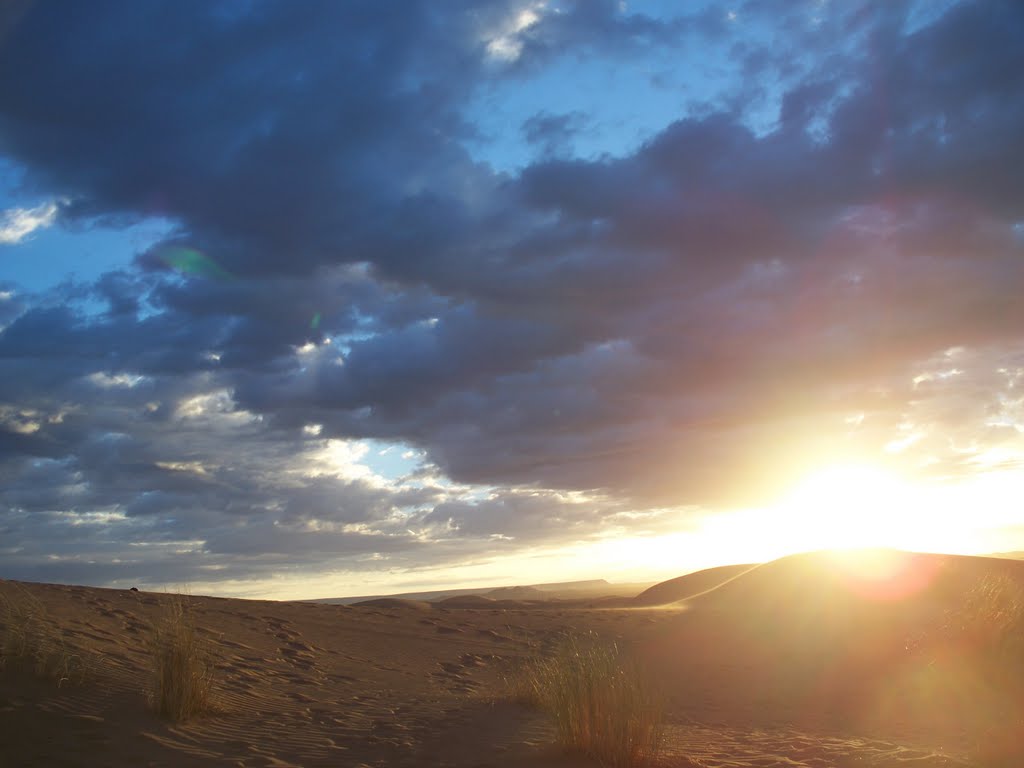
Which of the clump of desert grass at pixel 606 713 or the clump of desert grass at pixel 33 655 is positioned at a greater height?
the clump of desert grass at pixel 33 655

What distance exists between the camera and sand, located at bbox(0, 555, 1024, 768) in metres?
8.77

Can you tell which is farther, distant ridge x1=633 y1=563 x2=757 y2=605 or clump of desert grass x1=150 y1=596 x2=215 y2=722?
distant ridge x1=633 y1=563 x2=757 y2=605

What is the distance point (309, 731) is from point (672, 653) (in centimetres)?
1208

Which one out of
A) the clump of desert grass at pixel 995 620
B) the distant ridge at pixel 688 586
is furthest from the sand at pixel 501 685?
the distant ridge at pixel 688 586

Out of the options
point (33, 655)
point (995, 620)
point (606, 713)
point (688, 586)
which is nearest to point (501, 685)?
point (606, 713)

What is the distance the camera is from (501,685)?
47.9 ft

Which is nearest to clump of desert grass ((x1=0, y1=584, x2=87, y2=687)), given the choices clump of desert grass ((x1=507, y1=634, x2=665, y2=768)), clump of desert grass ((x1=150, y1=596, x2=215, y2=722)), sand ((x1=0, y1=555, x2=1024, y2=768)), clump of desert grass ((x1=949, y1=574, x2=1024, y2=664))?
sand ((x1=0, y1=555, x2=1024, y2=768))

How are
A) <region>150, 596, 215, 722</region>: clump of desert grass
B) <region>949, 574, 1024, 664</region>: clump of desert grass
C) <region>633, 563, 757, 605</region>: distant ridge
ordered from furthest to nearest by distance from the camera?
<region>633, 563, 757, 605</region>: distant ridge < <region>949, 574, 1024, 664</region>: clump of desert grass < <region>150, 596, 215, 722</region>: clump of desert grass

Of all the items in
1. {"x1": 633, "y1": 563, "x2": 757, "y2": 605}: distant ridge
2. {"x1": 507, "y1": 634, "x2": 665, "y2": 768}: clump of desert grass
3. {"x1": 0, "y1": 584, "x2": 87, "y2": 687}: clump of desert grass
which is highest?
{"x1": 0, "y1": 584, "x2": 87, "y2": 687}: clump of desert grass

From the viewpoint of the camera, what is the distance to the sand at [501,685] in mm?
8766

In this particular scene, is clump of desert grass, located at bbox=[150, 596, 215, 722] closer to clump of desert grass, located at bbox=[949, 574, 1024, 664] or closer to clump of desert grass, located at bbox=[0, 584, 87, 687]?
clump of desert grass, located at bbox=[0, 584, 87, 687]

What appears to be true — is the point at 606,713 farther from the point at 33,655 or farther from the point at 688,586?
the point at 688,586

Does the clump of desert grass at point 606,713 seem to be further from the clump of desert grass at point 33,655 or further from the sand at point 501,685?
the clump of desert grass at point 33,655

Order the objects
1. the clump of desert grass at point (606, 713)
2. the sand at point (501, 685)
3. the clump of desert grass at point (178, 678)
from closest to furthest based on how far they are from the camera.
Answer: the clump of desert grass at point (606, 713) → the sand at point (501, 685) → the clump of desert grass at point (178, 678)
